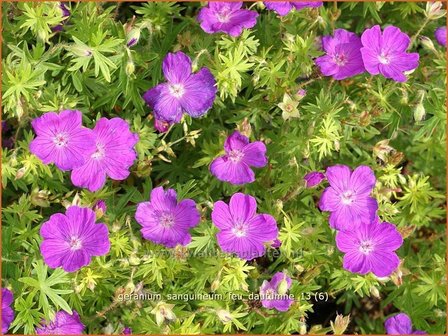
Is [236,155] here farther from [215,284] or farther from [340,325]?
[340,325]

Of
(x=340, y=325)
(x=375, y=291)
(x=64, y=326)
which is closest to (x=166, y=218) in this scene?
(x=64, y=326)

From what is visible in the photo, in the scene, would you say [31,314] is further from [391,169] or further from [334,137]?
[391,169]

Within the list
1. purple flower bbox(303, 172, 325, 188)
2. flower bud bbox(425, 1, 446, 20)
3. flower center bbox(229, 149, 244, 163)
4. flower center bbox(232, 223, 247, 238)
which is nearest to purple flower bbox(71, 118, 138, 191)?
flower center bbox(229, 149, 244, 163)

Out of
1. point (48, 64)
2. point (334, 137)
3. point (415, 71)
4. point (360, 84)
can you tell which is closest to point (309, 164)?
point (334, 137)

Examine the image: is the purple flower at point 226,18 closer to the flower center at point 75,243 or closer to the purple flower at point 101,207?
the purple flower at point 101,207

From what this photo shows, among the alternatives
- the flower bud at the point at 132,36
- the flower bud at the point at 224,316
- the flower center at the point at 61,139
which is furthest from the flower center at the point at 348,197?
the flower center at the point at 61,139

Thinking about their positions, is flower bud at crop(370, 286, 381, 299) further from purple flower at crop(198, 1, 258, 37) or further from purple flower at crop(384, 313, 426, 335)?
purple flower at crop(198, 1, 258, 37)
